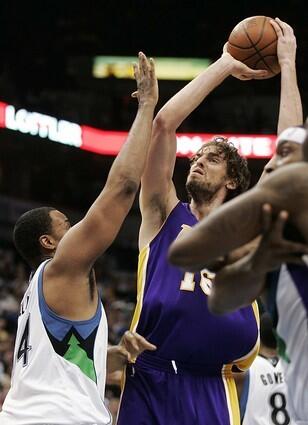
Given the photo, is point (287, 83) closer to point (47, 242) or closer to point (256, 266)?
point (47, 242)

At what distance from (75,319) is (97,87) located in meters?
18.8

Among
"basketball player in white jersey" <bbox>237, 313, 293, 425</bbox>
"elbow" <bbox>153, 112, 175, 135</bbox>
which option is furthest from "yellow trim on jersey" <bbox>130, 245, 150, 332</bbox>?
"basketball player in white jersey" <bbox>237, 313, 293, 425</bbox>

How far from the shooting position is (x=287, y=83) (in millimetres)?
5031

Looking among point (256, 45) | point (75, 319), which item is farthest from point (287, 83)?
point (75, 319)

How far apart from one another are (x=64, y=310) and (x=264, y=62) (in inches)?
74.1

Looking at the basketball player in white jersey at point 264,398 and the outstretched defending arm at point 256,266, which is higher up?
the outstretched defending arm at point 256,266

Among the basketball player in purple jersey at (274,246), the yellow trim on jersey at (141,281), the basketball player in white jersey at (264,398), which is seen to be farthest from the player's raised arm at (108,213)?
the basketball player in white jersey at (264,398)

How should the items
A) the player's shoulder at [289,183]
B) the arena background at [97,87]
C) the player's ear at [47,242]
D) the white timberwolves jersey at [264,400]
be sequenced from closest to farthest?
the player's shoulder at [289,183] → the player's ear at [47,242] → the white timberwolves jersey at [264,400] → the arena background at [97,87]

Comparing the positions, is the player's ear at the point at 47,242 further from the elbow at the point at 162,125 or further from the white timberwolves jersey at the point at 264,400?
the white timberwolves jersey at the point at 264,400

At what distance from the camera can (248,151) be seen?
1769 centimetres

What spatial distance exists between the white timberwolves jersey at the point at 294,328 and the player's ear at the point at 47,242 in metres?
1.49

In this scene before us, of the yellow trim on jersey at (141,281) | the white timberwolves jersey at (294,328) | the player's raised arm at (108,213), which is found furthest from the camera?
the yellow trim on jersey at (141,281)

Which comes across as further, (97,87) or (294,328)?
(97,87)

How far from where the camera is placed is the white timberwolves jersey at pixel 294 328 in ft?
11.6
